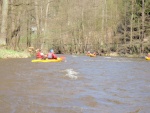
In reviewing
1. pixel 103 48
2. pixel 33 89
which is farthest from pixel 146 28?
pixel 33 89

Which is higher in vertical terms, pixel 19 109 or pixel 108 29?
pixel 108 29

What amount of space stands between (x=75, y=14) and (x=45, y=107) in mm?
47576

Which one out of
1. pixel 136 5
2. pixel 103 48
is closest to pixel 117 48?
pixel 103 48

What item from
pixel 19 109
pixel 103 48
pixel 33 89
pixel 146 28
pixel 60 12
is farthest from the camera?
pixel 60 12

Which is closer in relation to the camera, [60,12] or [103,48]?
[103,48]

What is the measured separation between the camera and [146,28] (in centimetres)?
4244

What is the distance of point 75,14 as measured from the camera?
53.2 m

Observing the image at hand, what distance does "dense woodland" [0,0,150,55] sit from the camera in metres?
42.3

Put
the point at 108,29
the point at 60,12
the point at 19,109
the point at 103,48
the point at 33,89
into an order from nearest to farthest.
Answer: the point at 19,109
the point at 33,89
the point at 103,48
the point at 108,29
the point at 60,12

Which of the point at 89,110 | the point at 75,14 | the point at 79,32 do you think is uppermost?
the point at 75,14

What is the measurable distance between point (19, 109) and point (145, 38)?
38572mm

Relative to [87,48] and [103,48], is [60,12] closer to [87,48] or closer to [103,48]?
[87,48]

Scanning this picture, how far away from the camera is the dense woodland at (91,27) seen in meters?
42.3

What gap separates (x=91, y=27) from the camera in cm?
5353
